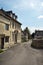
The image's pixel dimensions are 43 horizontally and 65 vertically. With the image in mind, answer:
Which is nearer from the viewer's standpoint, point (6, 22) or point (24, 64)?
point (24, 64)

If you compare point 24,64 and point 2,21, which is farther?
point 2,21

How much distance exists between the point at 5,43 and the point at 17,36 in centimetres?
1544

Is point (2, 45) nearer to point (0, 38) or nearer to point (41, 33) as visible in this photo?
point (0, 38)

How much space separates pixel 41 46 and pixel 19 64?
1955 centimetres

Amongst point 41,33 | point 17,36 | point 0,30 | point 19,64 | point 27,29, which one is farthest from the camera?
point 27,29

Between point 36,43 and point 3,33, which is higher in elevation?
point 3,33

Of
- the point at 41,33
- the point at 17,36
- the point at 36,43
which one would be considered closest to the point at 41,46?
the point at 36,43

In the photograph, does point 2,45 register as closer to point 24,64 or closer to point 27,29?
point 24,64

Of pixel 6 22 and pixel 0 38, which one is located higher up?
pixel 6 22

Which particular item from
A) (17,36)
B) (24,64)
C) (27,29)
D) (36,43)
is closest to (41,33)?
(27,29)

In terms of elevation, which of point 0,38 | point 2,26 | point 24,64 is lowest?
point 24,64

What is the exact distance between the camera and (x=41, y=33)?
279 feet

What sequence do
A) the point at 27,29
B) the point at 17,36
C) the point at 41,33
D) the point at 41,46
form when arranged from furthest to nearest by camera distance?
the point at 27,29 → the point at 41,33 → the point at 17,36 → the point at 41,46

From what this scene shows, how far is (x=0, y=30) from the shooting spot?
31.6 metres
